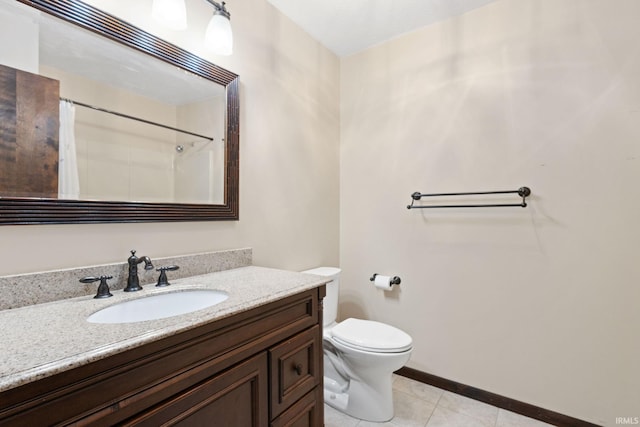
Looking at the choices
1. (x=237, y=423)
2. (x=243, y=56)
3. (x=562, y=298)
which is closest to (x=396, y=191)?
(x=562, y=298)

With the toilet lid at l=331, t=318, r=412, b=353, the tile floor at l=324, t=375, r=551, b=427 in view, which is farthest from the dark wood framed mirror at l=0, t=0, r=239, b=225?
the tile floor at l=324, t=375, r=551, b=427

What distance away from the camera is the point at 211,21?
1.37m

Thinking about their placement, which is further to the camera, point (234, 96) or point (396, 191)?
point (396, 191)

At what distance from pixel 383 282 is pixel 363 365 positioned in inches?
25.4

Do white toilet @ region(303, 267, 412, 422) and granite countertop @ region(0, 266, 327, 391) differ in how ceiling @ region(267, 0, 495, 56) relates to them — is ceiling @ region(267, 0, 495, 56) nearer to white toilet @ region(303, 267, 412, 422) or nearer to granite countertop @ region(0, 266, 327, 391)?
granite countertop @ region(0, 266, 327, 391)

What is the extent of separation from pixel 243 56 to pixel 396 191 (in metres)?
1.30

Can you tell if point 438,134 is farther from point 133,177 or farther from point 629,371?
point 133,177

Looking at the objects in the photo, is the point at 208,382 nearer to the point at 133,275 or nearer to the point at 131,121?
the point at 133,275

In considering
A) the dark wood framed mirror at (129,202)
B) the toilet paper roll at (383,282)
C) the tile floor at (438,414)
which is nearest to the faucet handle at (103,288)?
the dark wood framed mirror at (129,202)

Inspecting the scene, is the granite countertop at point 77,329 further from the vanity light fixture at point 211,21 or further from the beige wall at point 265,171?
the vanity light fixture at point 211,21

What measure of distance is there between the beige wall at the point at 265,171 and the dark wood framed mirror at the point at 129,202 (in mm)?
39

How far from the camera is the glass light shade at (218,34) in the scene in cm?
136

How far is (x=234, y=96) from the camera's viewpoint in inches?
62.5

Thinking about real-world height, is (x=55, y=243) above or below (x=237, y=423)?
above
